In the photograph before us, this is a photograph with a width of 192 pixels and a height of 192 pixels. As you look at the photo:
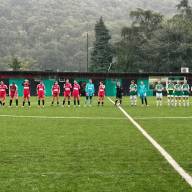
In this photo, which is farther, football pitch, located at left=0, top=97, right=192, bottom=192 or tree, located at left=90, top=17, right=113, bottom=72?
tree, located at left=90, top=17, right=113, bottom=72

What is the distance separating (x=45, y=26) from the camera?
6457 inches

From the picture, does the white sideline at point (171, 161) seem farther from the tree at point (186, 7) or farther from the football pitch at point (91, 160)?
the tree at point (186, 7)

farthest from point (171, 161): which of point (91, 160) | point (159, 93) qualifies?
point (159, 93)

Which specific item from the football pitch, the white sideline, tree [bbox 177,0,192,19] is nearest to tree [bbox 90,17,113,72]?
tree [bbox 177,0,192,19]

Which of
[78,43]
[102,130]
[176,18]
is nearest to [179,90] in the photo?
[102,130]

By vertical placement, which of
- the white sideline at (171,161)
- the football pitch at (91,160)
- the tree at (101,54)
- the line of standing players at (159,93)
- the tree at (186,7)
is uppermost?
the tree at (186,7)

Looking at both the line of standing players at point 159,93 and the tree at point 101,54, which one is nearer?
the line of standing players at point 159,93

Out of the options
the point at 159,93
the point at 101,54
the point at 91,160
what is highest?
the point at 101,54

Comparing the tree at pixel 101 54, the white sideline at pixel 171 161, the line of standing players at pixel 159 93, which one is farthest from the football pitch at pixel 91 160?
the tree at pixel 101 54

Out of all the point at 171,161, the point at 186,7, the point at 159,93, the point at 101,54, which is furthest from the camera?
the point at 186,7

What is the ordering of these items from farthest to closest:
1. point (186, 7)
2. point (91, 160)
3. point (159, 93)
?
point (186, 7), point (159, 93), point (91, 160)

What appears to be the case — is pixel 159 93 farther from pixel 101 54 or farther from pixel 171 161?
pixel 101 54

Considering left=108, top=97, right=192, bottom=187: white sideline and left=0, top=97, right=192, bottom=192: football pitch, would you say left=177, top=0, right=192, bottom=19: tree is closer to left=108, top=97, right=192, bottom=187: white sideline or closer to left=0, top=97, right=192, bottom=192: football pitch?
left=0, top=97, right=192, bottom=192: football pitch

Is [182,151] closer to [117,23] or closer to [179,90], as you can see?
[179,90]
